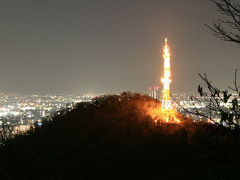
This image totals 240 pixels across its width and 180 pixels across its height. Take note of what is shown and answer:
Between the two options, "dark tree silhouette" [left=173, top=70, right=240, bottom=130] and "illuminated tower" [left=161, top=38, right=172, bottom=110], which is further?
"illuminated tower" [left=161, top=38, right=172, bottom=110]

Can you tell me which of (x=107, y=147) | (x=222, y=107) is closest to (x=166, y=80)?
(x=107, y=147)

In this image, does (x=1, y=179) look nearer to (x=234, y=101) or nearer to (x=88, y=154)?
(x=88, y=154)

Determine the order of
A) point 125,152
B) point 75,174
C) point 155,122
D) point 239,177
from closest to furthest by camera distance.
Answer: point 239,177 < point 75,174 < point 125,152 < point 155,122

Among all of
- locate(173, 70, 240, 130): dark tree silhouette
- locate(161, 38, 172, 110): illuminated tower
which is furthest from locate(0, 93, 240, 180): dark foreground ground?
locate(173, 70, 240, 130): dark tree silhouette

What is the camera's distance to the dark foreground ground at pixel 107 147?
452 inches

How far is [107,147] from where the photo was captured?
558 inches


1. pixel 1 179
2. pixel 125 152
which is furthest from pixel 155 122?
pixel 1 179

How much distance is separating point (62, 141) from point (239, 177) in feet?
40.5

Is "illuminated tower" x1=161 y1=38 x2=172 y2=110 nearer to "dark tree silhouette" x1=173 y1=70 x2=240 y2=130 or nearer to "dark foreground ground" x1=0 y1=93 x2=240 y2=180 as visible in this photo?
"dark foreground ground" x1=0 y1=93 x2=240 y2=180

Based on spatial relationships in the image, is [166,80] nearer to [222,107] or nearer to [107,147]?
[107,147]

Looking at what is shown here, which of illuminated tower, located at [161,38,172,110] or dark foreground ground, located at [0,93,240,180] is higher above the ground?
illuminated tower, located at [161,38,172,110]

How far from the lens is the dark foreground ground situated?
11.5 meters

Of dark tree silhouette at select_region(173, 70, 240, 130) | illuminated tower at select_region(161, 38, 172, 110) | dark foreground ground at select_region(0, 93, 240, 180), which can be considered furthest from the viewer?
illuminated tower at select_region(161, 38, 172, 110)

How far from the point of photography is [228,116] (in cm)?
452
